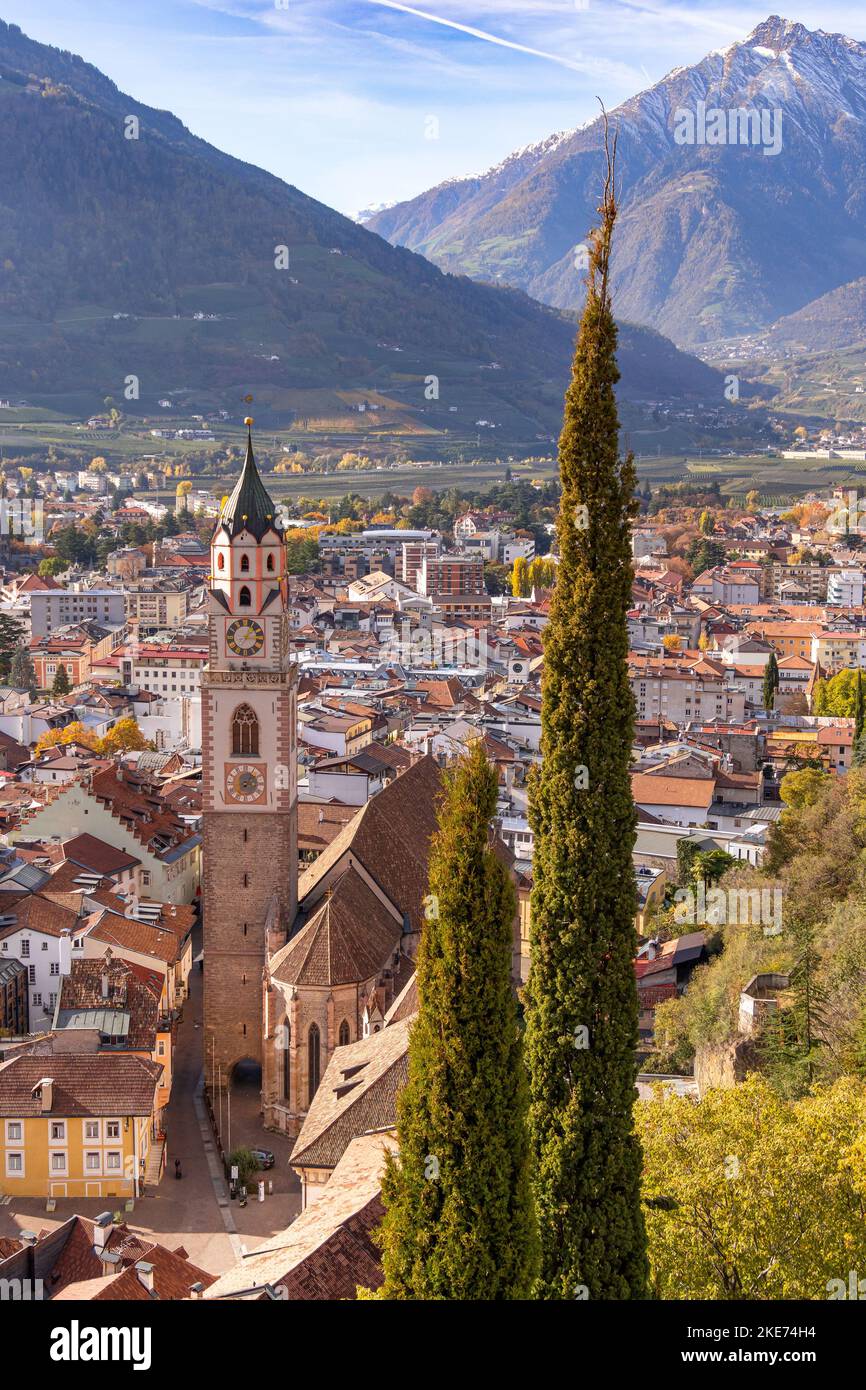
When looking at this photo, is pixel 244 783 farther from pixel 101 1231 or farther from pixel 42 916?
pixel 101 1231

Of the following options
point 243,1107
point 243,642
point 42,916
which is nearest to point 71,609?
point 42,916

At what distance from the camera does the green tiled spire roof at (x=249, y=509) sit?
107 ft

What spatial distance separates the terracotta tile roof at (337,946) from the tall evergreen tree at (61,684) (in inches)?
2110

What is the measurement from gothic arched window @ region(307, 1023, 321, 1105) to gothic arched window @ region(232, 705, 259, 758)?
5.63m

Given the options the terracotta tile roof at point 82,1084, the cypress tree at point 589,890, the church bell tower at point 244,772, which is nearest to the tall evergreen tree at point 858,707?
the church bell tower at point 244,772

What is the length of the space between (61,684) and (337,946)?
56.8 metres

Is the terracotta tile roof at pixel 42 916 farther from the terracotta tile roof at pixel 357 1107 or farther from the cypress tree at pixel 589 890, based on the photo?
the cypress tree at pixel 589 890

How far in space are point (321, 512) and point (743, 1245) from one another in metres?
151

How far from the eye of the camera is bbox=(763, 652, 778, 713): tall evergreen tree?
8150cm

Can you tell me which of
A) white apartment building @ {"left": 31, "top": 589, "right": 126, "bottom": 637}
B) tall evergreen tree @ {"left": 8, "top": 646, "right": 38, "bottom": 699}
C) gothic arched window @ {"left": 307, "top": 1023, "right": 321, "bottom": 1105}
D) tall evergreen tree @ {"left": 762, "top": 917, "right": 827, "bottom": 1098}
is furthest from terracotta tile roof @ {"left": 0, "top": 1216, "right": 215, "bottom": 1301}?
white apartment building @ {"left": 31, "top": 589, "right": 126, "bottom": 637}

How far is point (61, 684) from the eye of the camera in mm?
84125

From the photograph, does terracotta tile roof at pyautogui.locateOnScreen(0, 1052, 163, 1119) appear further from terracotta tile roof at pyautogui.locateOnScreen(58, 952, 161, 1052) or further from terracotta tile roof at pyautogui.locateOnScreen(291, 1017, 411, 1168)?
terracotta tile roof at pyautogui.locateOnScreen(291, 1017, 411, 1168)

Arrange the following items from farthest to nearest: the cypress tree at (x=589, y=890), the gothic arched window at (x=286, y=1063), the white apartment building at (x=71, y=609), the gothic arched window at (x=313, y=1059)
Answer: the white apartment building at (x=71, y=609) → the gothic arched window at (x=286, y=1063) → the gothic arched window at (x=313, y=1059) → the cypress tree at (x=589, y=890)
